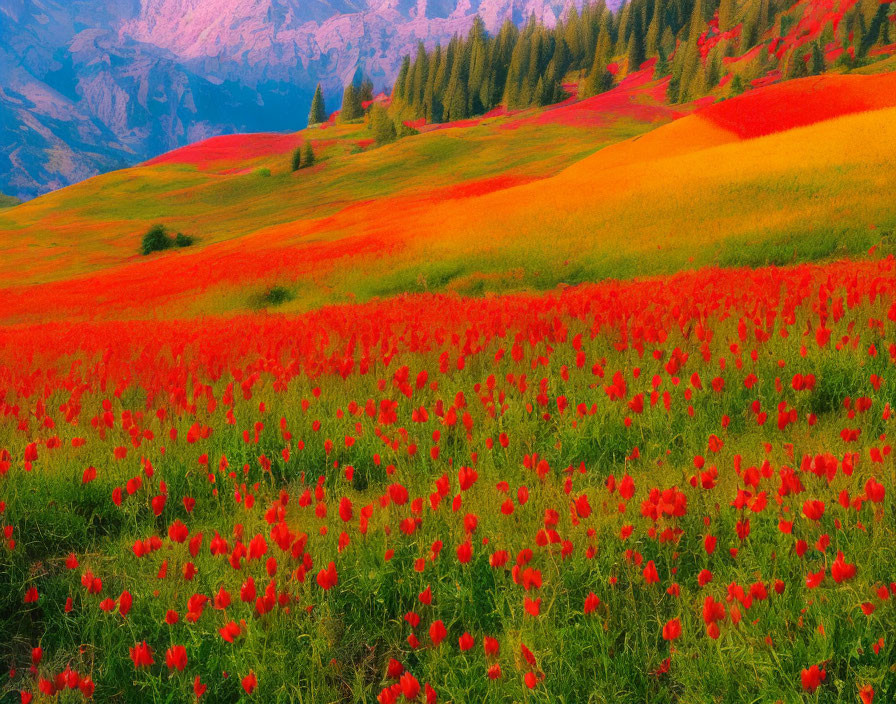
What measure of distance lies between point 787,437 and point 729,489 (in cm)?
102

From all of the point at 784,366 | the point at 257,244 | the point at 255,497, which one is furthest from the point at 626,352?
the point at 257,244

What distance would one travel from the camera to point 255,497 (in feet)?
11.5

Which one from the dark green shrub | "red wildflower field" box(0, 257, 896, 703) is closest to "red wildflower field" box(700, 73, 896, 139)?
the dark green shrub

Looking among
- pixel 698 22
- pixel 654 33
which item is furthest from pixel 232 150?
pixel 698 22

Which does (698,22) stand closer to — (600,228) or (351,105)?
(351,105)

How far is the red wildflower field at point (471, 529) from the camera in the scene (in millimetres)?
2006

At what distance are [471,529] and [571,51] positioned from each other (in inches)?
5391

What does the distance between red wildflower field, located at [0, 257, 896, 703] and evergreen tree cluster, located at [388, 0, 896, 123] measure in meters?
97.3

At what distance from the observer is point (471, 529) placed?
8.52ft

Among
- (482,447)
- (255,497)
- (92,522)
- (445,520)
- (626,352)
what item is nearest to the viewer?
(445,520)

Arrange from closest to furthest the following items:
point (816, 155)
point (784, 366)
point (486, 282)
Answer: point (784, 366), point (486, 282), point (816, 155)

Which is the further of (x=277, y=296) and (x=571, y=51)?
(x=571, y=51)

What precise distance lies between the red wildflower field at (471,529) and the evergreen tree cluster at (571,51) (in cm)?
9734

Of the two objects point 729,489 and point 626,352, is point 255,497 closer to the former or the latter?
point 729,489
